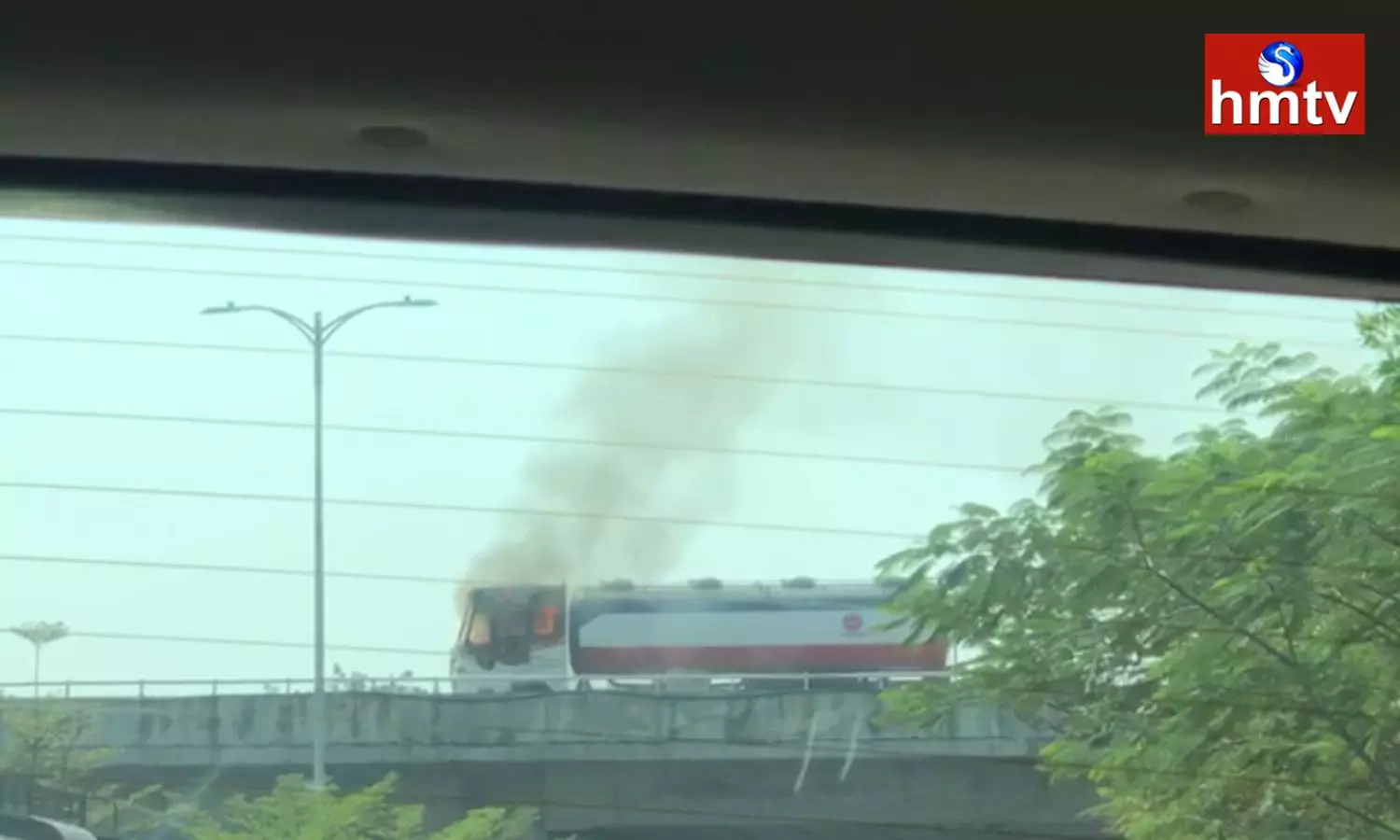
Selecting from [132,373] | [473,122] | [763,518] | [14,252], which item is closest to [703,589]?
[763,518]

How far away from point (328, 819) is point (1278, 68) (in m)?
1.35

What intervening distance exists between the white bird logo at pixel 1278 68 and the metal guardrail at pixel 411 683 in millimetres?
840

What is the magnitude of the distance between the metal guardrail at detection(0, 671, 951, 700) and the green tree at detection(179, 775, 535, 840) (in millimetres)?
113

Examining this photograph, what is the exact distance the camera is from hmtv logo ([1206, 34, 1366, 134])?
140 cm

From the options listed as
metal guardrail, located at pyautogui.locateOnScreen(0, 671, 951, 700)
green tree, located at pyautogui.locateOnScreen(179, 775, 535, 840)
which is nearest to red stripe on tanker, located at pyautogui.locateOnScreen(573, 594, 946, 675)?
metal guardrail, located at pyautogui.locateOnScreen(0, 671, 951, 700)

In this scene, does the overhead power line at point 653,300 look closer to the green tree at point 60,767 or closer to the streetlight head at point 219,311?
the streetlight head at point 219,311

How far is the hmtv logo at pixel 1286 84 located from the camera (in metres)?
1.40

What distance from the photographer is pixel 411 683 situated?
5.58 feet

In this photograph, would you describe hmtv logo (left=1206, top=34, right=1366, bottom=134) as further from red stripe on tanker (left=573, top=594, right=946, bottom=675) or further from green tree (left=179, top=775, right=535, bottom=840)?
green tree (left=179, top=775, right=535, bottom=840)

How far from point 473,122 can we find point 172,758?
2.70 feet

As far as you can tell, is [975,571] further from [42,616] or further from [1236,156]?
[42,616]

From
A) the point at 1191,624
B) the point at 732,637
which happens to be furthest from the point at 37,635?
the point at 1191,624

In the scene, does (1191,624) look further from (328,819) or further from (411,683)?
(328,819)

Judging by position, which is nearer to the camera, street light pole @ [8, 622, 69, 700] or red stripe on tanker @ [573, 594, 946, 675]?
street light pole @ [8, 622, 69, 700]
